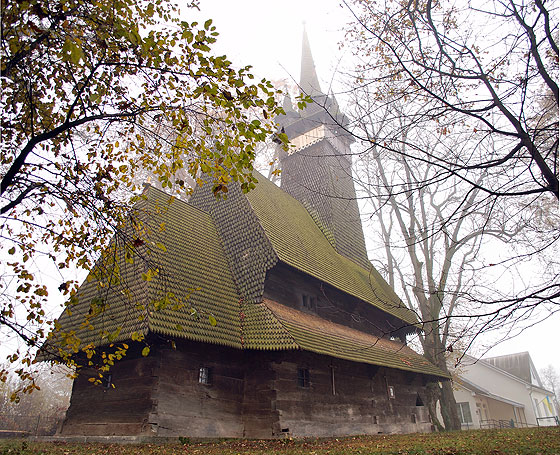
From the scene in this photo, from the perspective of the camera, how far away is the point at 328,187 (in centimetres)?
2105

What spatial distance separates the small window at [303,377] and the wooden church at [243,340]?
2.1 inches

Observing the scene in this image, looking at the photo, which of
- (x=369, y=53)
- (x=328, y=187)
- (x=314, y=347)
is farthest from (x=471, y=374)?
(x=369, y=53)

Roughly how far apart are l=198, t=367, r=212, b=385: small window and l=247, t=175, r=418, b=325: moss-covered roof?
3.93 m

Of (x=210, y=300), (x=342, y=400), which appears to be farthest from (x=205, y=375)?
(x=342, y=400)

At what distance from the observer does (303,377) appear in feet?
38.2

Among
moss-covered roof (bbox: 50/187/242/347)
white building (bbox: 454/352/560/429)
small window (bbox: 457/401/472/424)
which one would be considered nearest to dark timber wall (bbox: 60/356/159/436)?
moss-covered roof (bbox: 50/187/242/347)

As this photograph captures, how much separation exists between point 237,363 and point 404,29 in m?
9.30

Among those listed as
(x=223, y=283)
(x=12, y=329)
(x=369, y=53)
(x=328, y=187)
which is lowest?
(x=12, y=329)

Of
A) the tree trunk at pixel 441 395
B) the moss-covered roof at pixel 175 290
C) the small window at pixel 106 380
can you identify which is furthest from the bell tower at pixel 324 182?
the small window at pixel 106 380

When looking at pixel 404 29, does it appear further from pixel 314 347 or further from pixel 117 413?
pixel 117 413

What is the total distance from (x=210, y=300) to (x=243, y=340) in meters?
1.56

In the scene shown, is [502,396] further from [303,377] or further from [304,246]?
[303,377]

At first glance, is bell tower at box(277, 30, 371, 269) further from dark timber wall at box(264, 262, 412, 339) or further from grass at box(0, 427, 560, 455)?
grass at box(0, 427, 560, 455)

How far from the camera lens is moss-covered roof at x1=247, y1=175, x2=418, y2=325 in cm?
1383
